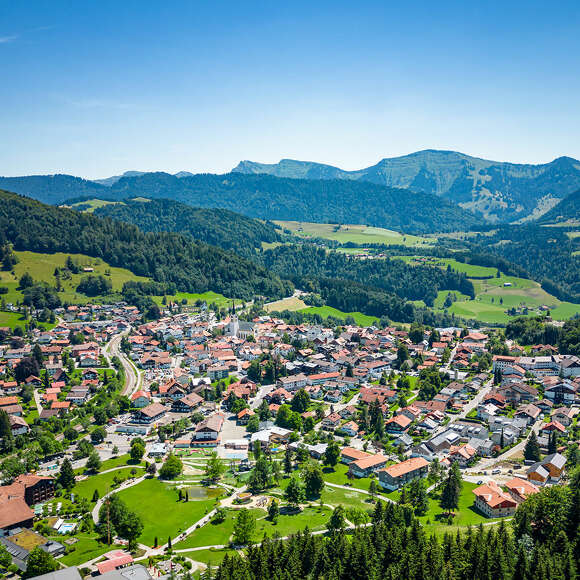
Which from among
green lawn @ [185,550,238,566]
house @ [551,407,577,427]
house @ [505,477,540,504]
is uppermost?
house @ [551,407,577,427]

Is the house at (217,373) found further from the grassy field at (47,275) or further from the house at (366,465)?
the grassy field at (47,275)

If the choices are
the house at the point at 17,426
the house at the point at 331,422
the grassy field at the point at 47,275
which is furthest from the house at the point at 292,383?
the grassy field at the point at 47,275

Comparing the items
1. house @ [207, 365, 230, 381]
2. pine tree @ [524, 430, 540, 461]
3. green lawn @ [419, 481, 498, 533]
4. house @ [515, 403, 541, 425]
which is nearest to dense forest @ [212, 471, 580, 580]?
green lawn @ [419, 481, 498, 533]

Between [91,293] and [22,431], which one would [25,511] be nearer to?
[22,431]

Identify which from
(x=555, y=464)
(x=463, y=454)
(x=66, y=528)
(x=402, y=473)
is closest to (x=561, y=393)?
(x=555, y=464)

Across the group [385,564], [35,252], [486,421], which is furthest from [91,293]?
[385,564]

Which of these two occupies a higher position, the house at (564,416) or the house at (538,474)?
the house at (564,416)

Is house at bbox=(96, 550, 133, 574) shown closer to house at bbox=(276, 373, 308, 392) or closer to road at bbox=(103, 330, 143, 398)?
road at bbox=(103, 330, 143, 398)
